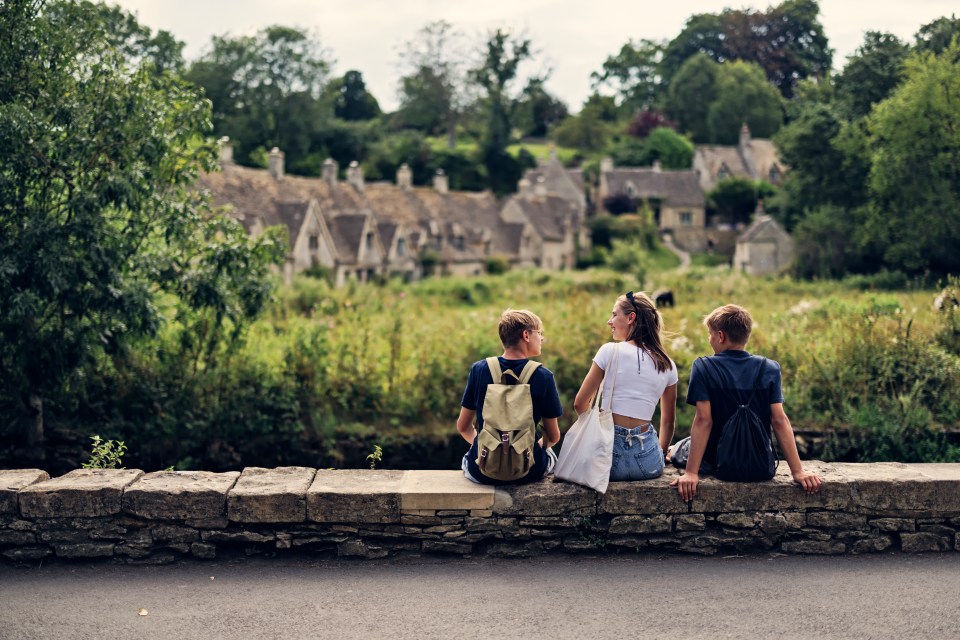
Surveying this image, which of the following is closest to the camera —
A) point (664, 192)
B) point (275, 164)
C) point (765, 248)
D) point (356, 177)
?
point (275, 164)

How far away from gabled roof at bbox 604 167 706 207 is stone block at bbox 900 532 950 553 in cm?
7885

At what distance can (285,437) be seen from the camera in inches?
551

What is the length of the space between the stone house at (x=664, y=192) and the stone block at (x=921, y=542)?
78.6m

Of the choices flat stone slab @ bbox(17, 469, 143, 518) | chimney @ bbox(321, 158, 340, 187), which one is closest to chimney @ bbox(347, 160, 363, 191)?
Result: chimney @ bbox(321, 158, 340, 187)

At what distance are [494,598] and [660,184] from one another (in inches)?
3235

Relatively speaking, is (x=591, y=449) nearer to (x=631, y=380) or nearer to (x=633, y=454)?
(x=633, y=454)

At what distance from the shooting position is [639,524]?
6609 millimetres

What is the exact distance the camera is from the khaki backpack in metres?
6.38

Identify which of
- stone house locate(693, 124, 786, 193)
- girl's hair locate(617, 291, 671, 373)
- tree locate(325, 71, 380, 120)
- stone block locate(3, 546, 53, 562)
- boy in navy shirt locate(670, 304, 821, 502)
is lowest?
stone block locate(3, 546, 53, 562)

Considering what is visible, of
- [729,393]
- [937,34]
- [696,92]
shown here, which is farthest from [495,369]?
[696,92]

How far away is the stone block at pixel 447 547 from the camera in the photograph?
6594 mm

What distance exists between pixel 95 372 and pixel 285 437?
9.10 feet

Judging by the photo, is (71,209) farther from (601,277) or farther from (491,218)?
(491,218)

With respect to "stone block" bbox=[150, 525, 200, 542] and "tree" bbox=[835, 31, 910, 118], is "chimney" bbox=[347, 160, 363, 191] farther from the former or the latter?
"stone block" bbox=[150, 525, 200, 542]
